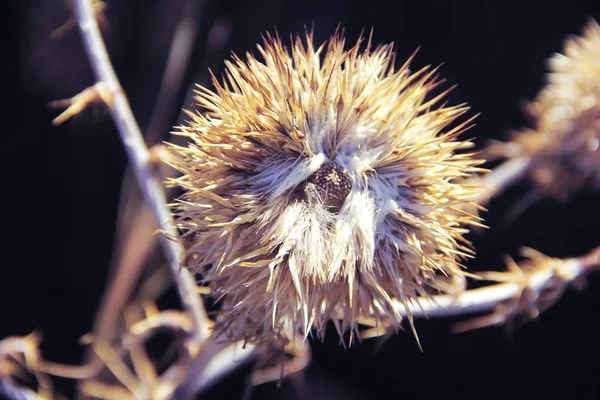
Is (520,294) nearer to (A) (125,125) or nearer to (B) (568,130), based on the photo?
(B) (568,130)

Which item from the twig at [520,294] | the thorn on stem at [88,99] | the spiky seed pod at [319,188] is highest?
the thorn on stem at [88,99]

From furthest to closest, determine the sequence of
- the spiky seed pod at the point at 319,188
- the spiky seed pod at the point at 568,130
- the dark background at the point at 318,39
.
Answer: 1. the dark background at the point at 318,39
2. the spiky seed pod at the point at 568,130
3. the spiky seed pod at the point at 319,188

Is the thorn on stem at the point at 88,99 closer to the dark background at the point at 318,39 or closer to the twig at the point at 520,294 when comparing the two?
the twig at the point at 520,294

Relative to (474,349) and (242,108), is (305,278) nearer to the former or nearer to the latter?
(242,108)

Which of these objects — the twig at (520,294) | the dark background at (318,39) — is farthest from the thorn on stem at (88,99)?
the dark background at (318,39)

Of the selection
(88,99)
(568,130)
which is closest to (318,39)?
(568,130)

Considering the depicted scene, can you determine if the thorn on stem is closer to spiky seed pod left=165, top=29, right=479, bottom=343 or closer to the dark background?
spiky seed pod left=165, top=29, right=479, bottom=343

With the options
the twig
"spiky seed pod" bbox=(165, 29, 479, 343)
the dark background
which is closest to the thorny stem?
"spiky seed pod" bbox=(165, 29, 479, 343)
